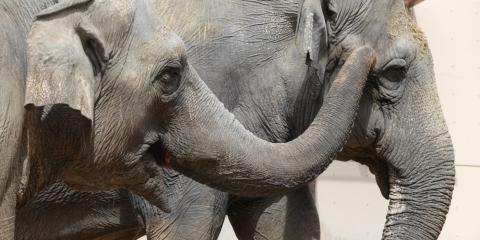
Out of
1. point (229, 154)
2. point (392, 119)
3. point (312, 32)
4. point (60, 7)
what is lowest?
point (229, 154)

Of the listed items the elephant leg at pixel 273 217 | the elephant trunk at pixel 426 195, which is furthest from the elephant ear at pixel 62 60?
the elephant trunk at pixel 426 195

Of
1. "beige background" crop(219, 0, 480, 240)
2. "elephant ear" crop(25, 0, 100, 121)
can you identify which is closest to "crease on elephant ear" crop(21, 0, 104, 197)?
"elephant ear" crop(25, 0, 100, 121)

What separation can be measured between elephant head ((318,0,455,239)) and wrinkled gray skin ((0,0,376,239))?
0.89m

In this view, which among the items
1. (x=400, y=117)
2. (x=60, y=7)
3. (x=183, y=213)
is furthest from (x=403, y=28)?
(x=60, y=7)

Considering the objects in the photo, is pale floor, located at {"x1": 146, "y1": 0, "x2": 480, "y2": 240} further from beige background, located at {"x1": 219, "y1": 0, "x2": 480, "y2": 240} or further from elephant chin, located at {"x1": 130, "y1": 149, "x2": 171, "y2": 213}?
elephant chin, located at {"x1": 130, "y1": 149, "x2": 171, "y2": 213}

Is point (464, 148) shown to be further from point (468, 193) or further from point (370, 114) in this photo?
point (370, 114)

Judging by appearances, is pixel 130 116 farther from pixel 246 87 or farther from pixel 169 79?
pixel 246 87

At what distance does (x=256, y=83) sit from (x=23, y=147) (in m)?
1.29

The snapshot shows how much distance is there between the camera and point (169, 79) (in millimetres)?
2551

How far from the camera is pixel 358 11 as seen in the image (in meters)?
3.70

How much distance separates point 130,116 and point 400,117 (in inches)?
53.0

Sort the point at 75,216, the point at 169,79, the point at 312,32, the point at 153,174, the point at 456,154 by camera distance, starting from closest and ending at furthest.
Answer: the point at 169,79, the point at 153,174, the point at 75,216, the point at 312,32, the point at 456,154

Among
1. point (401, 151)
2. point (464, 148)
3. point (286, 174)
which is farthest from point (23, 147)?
point (464, 148)

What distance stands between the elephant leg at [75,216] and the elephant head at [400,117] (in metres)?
0.70
